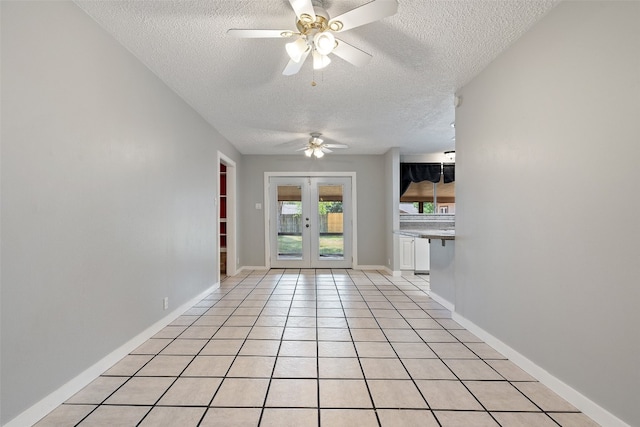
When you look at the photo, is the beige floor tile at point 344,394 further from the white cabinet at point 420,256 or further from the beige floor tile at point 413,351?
the white cabinet at point 420,256

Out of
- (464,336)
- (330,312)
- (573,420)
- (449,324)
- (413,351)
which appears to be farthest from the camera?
(330,312)

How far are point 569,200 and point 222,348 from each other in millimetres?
2601

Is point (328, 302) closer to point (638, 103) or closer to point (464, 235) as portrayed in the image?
point (464, 235)

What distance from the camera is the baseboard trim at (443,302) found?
138 inches

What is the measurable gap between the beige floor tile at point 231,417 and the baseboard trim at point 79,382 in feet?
2.76

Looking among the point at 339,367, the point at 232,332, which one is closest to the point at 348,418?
the point at 339,367

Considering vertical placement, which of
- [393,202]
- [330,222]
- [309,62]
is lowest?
[330,222]

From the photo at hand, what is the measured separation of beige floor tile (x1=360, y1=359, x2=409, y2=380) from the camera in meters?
2.11

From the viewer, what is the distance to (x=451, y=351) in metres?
2.50

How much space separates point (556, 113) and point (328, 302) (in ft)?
9.65

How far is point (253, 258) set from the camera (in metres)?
6.43

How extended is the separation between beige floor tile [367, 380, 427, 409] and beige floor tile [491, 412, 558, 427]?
387 mm

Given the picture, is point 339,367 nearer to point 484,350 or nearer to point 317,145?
point 484,350

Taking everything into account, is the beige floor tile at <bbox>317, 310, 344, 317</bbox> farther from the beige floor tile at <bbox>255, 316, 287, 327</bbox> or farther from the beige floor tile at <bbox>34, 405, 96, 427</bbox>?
the beige floor tile at <bbox>34, 405, 96, 427</bbox>
